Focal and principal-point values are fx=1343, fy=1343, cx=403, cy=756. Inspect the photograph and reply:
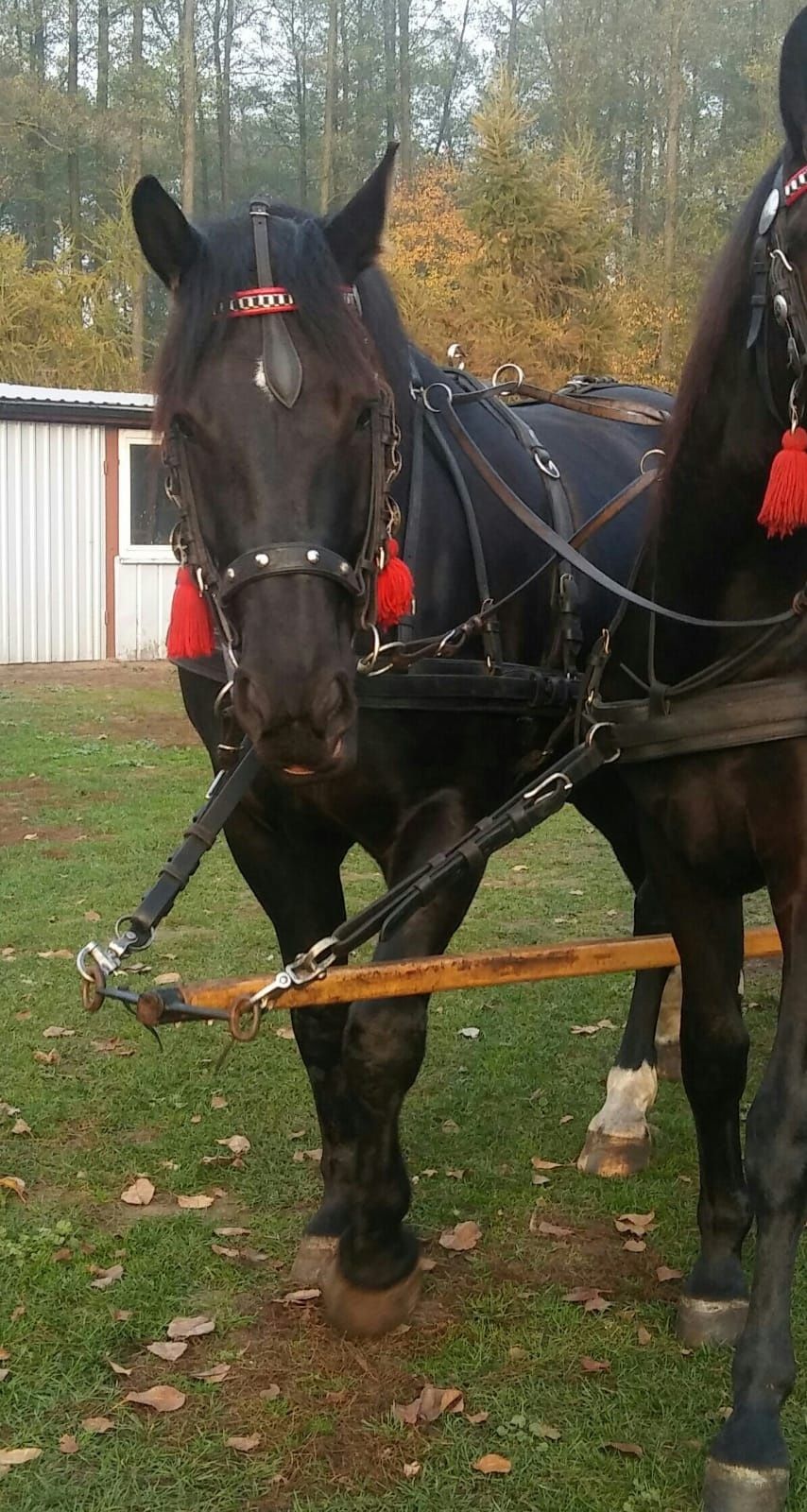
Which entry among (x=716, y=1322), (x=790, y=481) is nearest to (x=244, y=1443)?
(x=716, y=1322)

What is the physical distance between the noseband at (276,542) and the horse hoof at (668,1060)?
2593mm

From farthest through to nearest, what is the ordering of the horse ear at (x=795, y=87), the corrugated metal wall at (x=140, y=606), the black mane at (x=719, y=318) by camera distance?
the corrugated metal wall at (x=140, y=606), the black mane at (x=719, y=318), the horse ear at (x=795, y=87)

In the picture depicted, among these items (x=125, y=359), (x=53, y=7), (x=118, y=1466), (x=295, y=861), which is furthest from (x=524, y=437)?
(x=53, y=7)

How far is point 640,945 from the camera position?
2930 millimetres

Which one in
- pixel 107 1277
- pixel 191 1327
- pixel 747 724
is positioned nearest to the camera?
pixel 747 724

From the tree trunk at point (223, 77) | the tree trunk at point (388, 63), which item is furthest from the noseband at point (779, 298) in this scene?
the tree trunk at point (223, 77)

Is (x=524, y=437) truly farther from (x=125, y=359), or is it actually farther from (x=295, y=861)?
(x=125, y=359)

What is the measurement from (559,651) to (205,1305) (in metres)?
1.75

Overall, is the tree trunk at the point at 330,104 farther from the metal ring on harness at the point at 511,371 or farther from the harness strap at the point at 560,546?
the harness strap at the point at 560,546

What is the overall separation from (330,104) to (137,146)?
443 cm

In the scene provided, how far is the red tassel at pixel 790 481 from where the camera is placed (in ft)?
6.96

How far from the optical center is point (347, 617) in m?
2.31

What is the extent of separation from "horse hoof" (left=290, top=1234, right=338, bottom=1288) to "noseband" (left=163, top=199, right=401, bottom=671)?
162 centimetres

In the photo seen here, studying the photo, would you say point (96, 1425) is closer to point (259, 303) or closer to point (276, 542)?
point (276, 542)
